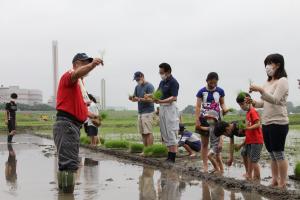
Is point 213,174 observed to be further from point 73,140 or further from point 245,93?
point 73,140

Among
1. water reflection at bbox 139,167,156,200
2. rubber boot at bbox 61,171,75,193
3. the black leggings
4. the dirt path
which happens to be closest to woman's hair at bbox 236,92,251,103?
the black leggings

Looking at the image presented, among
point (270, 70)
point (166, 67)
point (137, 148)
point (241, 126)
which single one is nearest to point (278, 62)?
point (270, 70)

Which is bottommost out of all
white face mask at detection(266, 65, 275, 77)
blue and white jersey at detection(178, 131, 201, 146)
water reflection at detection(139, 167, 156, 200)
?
water reflection at detection(139, 167, 156, 200)

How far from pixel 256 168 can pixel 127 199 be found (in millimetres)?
2504

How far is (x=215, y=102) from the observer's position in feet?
26.7

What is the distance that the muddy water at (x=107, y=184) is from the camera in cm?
613

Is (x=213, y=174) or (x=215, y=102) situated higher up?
(x=215, y=102)

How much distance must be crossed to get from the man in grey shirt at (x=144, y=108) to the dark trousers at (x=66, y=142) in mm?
4485

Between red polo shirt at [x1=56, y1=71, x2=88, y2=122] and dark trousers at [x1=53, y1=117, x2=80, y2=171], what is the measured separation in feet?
0.46

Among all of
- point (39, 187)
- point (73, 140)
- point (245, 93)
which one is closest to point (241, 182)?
point (245, 93)

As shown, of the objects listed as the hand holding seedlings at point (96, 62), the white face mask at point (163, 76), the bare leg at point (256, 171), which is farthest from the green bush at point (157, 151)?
the hand holding seedlings at point (96, 62)

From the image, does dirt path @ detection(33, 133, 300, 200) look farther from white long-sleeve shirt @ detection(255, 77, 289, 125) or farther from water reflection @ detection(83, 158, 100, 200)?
water reflection @ detection(83, 158, 100, 200)

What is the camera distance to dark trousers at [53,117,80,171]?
6.17 meters

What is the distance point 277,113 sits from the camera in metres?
6.25
